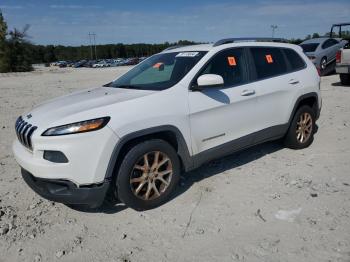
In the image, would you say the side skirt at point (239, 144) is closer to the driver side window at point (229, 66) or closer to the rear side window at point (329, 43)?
the driver side window at point (229, 66)

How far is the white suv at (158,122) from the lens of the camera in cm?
360

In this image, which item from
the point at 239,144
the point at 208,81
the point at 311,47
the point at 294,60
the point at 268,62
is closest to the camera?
the point at 208,81

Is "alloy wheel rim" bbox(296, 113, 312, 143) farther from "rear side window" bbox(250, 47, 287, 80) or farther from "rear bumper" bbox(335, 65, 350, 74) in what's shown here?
"rear bumper" bbox(335, 65, 350, 74)

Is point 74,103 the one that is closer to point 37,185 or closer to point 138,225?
point 37,185

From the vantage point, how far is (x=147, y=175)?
4.02 metres

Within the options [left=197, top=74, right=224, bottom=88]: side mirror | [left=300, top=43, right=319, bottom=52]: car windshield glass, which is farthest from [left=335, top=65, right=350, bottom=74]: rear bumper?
[left=197, top=74, right=224, bottom=88]: side mirror

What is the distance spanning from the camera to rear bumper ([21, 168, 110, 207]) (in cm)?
363

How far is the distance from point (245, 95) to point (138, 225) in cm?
217

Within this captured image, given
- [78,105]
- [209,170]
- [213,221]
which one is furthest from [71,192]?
[209,170]

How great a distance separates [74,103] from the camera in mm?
4113

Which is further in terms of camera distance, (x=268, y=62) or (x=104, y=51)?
(x=104, y=51)

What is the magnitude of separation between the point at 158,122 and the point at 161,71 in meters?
1.08

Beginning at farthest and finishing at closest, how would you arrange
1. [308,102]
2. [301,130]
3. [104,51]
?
[104,51], [308,102], [301,130]

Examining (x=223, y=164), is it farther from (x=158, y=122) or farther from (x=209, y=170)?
(x=158, y=122)
